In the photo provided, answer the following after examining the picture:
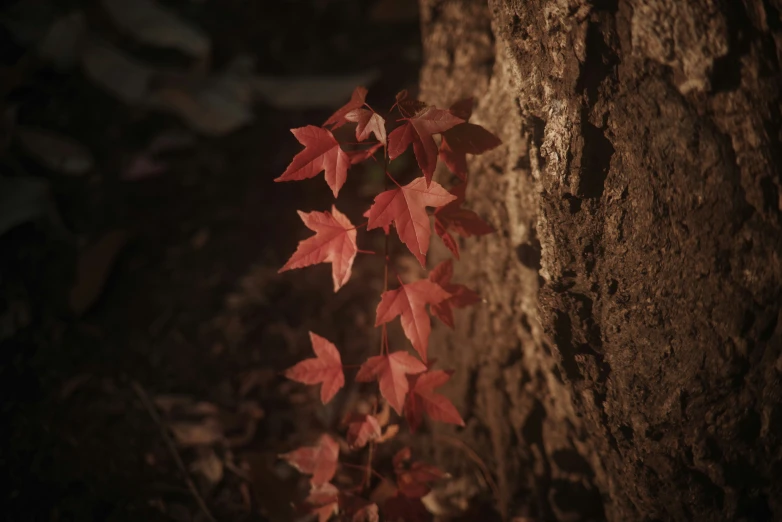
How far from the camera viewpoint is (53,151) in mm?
2658

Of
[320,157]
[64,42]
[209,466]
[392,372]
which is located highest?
[64,42]

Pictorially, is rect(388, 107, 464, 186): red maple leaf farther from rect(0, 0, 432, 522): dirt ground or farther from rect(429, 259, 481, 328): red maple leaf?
rect(0, 0, 432, 522): dirt ground

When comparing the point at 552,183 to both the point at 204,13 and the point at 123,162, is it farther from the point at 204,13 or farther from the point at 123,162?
the point at 204,13

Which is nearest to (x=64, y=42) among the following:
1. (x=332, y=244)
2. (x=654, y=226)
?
(x=332, y=244)

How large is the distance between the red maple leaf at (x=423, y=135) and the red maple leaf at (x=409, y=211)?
0.04m

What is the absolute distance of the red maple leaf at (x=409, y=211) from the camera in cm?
107

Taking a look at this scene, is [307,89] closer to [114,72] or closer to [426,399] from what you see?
[114,72]

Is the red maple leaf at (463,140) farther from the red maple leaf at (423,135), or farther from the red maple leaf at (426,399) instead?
the red maple leaf at (426,399)

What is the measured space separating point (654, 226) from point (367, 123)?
0.63 meters

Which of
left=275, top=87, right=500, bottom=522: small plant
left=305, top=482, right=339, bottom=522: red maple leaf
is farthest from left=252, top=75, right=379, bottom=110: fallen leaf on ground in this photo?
left=305, top=482, right=339, bottom=522: red maple leaf

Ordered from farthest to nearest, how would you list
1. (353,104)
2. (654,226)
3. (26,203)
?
(26,203), (353,104), (654,226)

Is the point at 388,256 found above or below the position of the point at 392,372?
above

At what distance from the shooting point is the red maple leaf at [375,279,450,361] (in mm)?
1172

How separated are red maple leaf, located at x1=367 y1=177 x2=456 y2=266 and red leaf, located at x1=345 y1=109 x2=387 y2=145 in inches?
4.7
